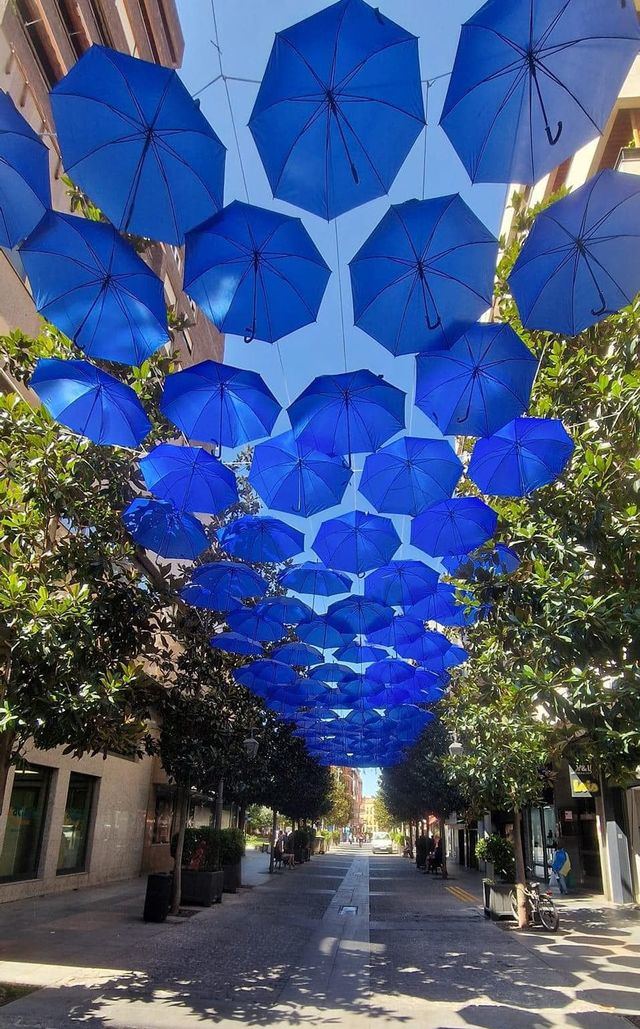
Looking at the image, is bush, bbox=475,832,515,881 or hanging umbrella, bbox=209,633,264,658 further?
bush, bbox=475,832,515,881

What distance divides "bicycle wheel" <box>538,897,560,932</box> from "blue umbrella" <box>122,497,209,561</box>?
9.92 m

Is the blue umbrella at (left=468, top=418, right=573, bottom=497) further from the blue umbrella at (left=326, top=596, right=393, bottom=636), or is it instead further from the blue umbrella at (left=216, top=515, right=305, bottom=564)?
the blue umbrella at (left=326, top=596, right=393, bottom=636)

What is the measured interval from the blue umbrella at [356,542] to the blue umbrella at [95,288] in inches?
208

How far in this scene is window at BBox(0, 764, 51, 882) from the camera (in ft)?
49.0

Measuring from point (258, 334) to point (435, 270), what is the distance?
176cm

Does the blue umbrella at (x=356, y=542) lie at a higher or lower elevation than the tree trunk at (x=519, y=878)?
higher

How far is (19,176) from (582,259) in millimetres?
4623

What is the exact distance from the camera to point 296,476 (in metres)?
9.88

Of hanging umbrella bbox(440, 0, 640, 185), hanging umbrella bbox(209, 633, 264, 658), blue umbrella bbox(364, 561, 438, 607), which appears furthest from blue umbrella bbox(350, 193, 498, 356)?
hanging umbrella bbox(209, 633, 264, 658)

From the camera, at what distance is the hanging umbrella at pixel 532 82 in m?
4.60

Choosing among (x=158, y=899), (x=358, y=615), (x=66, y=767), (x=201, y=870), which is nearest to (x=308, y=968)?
(x=158, y=899)

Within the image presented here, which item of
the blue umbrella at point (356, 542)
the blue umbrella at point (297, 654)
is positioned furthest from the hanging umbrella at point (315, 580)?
the blue umbrella at point (297, 654)

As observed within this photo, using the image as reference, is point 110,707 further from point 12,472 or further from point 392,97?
point 392,97

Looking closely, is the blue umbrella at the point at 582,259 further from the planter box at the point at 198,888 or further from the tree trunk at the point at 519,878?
the planter box at the point at 198,888
